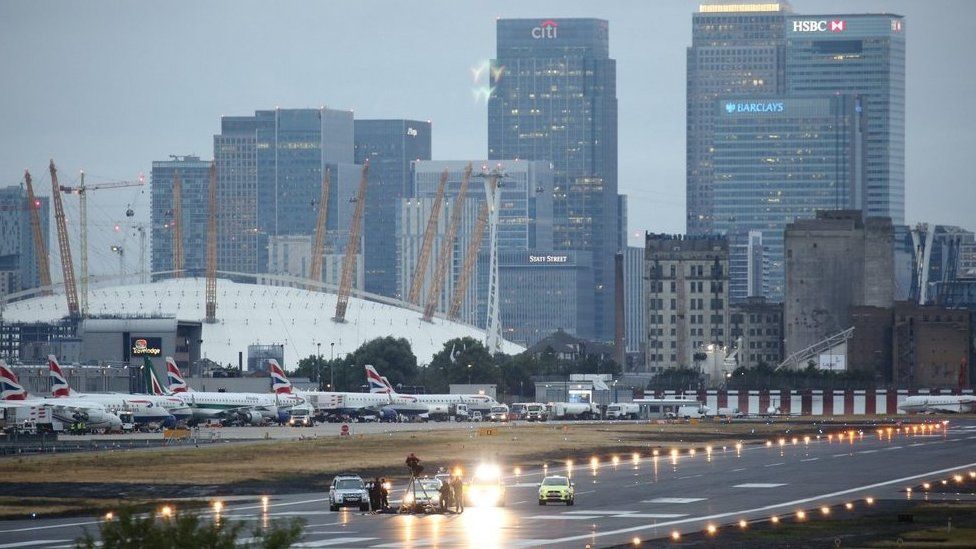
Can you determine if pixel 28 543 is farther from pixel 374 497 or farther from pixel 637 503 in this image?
pixel 637 503

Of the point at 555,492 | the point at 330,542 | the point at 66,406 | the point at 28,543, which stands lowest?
the point at 28,543

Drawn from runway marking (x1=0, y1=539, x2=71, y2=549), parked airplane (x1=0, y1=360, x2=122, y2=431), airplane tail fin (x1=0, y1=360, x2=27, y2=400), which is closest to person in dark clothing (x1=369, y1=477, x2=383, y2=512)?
runway marking (x1=0, y1=539, x2=71, y2=549)

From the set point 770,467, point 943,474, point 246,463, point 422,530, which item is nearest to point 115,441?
point 246,463

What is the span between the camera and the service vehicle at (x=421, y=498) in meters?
82.4

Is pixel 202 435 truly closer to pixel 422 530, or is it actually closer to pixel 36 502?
pixel 36 502

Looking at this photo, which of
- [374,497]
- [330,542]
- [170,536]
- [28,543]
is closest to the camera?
[170,536]

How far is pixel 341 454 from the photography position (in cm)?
12925

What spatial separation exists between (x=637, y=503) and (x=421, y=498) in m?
11.2

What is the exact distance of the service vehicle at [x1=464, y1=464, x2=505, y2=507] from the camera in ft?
292

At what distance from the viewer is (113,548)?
4306 centimetres

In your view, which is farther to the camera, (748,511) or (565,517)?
(748,511)

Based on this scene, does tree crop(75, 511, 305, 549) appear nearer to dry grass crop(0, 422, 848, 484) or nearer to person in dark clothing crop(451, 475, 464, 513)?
person in dark clothing crop(451, 475, 464, 513)

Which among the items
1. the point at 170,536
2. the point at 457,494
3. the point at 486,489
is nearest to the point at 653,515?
the point at 457,494

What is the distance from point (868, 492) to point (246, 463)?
1647 inches
